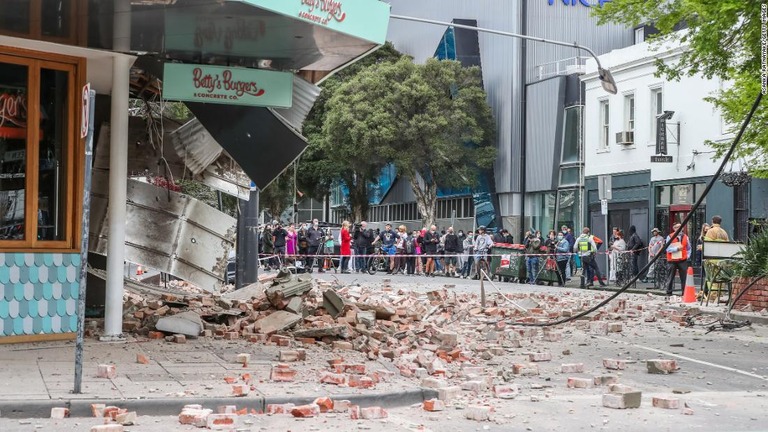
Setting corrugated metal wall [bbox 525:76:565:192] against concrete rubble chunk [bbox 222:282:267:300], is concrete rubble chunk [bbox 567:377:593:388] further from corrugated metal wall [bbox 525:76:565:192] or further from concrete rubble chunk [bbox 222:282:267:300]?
corrugated metal wall [bbox 525:76:565:192]

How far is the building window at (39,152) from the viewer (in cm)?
1259

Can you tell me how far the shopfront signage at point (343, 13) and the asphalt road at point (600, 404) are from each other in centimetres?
414

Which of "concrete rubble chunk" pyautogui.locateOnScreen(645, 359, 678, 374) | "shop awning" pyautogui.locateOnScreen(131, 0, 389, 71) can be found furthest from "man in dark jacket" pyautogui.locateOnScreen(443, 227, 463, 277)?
"concrete rubble chunk" pyautogui.locateOnScreen(645, 359, 678, 374)

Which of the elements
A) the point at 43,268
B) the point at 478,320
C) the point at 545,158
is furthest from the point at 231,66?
the point at 545,158

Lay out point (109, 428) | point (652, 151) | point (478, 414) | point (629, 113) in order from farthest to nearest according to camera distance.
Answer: point (629, 113)
point (652, 151)
point (478, 414)
point (109, 428)

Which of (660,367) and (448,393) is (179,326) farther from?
(660,367)

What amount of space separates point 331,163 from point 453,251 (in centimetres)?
2015

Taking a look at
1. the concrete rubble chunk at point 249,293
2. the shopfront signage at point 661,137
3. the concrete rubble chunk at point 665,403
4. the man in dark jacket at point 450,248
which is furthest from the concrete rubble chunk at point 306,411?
the man in dark jacket at point 450,248

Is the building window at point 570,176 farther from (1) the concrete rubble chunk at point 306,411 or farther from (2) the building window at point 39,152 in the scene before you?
(1) the concrete rubble chunk at point 306,411

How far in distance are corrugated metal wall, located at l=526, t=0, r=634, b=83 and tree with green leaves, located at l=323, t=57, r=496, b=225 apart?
3.52 m

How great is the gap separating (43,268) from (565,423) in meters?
6.91

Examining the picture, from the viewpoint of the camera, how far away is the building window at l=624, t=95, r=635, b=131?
130ft

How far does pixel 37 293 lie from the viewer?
1262 centimetres

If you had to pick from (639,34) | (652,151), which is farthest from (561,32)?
(652,151)
